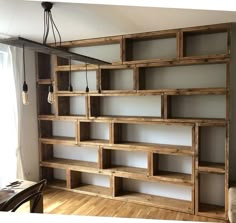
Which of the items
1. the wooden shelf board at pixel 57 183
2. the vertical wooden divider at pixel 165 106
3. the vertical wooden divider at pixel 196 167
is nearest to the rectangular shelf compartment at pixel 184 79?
the vertical wooden divider at pixel 165 106

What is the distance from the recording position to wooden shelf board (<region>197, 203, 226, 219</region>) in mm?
3178

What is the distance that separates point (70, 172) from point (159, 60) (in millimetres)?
2302

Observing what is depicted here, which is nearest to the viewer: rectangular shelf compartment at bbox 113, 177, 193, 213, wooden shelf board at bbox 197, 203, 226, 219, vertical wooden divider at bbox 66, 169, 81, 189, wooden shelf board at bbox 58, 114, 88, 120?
wooden shelf board at bbox 197, 203, 226, 219

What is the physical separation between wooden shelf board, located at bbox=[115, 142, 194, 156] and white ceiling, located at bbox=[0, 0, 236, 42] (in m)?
1.62

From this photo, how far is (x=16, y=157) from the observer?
389cm

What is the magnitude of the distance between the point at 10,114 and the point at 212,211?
3.22 m

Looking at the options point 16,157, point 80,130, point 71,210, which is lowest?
point 71,210

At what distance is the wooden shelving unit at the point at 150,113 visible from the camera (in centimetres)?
325

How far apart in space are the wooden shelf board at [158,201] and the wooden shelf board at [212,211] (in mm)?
154

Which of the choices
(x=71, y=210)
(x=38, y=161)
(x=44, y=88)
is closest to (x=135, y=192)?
(x=71, y=210)

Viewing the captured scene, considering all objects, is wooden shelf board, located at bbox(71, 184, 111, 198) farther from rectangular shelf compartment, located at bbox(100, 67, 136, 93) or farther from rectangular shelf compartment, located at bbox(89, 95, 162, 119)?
rectangular shelf compartment, located at bbox(100, 67, 136, 93)

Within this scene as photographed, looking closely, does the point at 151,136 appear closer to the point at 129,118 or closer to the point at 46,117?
the point at 129,118

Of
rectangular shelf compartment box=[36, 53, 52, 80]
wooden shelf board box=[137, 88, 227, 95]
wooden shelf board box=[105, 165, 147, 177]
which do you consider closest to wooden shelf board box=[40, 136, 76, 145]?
wooden shelf board box=[105, 165, 147, 177]

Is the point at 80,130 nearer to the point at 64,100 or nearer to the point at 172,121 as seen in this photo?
the point at 64,100
